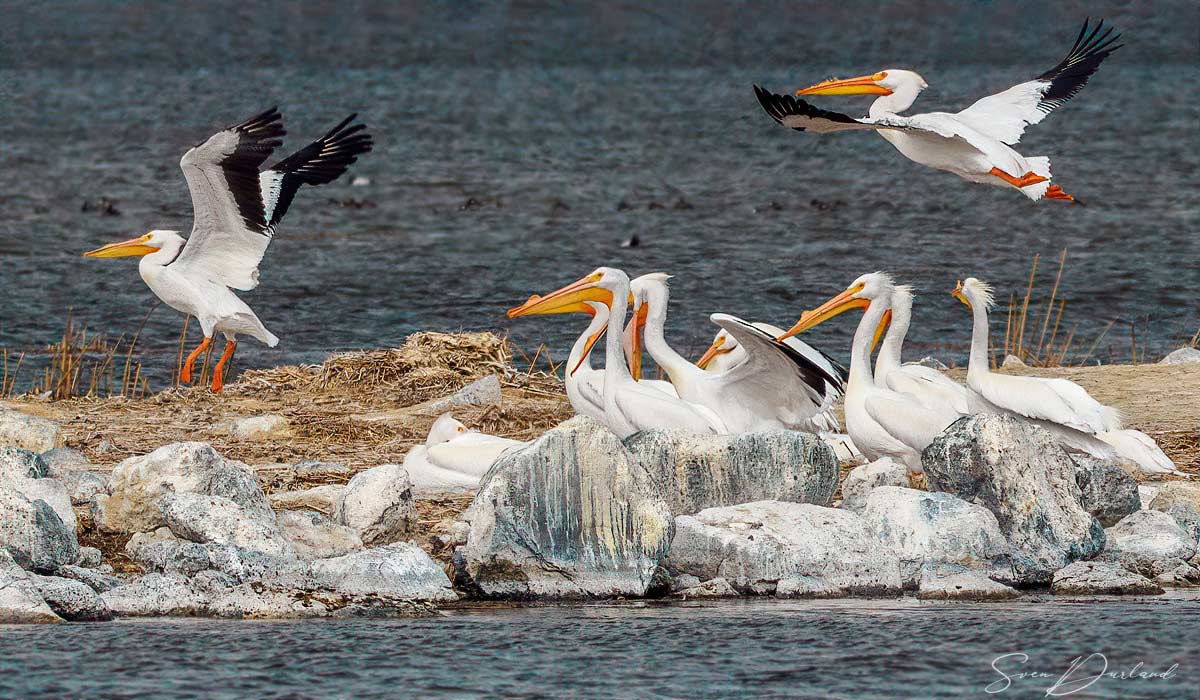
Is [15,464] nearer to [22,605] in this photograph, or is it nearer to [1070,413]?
[22,605]

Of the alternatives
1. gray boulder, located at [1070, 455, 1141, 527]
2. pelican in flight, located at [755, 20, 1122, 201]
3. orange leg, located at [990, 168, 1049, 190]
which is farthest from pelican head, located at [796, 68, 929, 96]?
gray boulder, located at [1070, 455, 1141, 527]

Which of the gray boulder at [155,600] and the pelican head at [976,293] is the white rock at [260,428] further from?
the pelican head at [976,293]

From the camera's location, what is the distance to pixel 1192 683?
15.0 feet

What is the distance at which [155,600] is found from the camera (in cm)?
532

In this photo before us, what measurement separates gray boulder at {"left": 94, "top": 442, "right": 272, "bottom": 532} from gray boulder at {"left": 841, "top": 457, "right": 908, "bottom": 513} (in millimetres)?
2007

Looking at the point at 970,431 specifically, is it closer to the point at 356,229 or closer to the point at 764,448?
the point at 764,448

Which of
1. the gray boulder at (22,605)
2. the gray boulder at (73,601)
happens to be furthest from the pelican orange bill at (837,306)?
the gray boulder at (22,605)

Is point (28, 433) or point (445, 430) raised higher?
point (445, 430)

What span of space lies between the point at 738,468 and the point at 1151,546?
4.24 ft

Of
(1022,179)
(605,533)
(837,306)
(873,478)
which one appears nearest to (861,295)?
(837,306)

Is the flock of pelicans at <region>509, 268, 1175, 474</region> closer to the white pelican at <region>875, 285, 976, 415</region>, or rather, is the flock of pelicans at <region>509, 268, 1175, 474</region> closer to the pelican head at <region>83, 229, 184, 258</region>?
the white pelican at <region>875, 285, 976, 415</region>

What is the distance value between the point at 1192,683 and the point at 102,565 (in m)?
3.09

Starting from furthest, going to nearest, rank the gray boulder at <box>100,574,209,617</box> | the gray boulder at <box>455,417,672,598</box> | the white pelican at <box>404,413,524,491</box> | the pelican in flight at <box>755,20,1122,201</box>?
1. the pelican in flight at <box>755,20,1122,201</box>
2. the white pelican at <box>404,413,524,491</box>
3. the gray boulder at <box>455,417,672,598</box>
4. the gray boulder at <box>100,574,209,617</box>

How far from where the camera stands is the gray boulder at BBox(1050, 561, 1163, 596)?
562 centimetres
